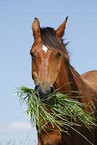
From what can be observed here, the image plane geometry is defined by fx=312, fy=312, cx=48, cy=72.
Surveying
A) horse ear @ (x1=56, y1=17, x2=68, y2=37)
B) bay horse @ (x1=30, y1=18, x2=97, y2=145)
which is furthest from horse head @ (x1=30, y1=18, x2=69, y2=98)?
horse ear @ (x1=56, y1=17, x2=68, y2=37)

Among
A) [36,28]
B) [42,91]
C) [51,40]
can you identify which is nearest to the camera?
[42,91]

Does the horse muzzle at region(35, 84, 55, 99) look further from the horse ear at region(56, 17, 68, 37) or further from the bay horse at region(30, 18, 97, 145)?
the horse ear at region(56, 17, 68, 37)

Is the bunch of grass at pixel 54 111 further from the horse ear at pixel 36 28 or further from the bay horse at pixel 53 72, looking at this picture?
the horse ear at pixel 36 28

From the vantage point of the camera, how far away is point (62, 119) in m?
5.09

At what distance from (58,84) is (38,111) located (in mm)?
532

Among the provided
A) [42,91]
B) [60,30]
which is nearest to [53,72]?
[42,91]

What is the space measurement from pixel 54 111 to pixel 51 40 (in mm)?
1154

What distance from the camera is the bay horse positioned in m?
4.77

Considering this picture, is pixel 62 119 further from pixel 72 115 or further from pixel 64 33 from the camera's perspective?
pixel 64 33

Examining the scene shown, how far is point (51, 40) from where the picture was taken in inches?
201

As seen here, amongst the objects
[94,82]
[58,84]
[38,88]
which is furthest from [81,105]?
[94,82]

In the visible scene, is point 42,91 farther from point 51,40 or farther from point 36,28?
point 36,28

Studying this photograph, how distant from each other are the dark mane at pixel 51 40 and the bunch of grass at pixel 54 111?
2.49 ft

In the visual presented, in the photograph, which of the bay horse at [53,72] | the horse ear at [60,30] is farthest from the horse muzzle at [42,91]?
the horse ear at [60,30]
